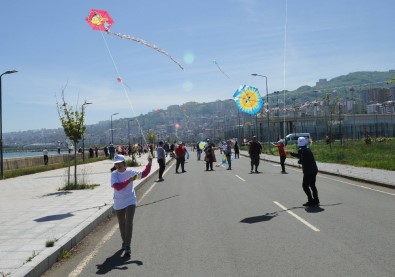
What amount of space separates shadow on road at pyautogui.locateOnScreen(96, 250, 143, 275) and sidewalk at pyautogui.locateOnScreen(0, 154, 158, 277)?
799 millimetres

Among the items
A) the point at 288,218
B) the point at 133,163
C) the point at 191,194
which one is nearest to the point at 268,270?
the point at 288,218

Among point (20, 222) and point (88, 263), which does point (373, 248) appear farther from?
point (20, 222)

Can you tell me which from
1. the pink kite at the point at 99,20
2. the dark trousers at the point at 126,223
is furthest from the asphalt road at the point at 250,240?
the pink kite at the point at 99,20

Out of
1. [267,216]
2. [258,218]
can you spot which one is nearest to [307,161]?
[267,216]

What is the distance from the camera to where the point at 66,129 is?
18250mm

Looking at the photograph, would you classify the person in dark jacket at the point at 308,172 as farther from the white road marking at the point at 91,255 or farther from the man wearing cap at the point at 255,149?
the man wearing cap at the point at 255,149

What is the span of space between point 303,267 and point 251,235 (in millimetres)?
2243

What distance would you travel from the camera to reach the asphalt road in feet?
19.5

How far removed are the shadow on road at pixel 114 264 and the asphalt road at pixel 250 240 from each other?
1 cm

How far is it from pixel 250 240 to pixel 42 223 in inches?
185

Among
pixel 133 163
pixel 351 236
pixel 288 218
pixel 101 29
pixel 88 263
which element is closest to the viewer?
pixel 88 263

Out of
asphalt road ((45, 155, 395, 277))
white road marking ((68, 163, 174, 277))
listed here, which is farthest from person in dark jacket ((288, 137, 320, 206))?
white road marking ((68, 163, 174, 277))

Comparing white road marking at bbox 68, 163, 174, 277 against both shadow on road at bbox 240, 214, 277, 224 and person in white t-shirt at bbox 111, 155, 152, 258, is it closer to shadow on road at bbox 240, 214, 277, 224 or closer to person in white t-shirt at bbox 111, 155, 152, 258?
person in white t-shirt at bbox 111, 155, 152, 258

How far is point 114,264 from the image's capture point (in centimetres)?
645
